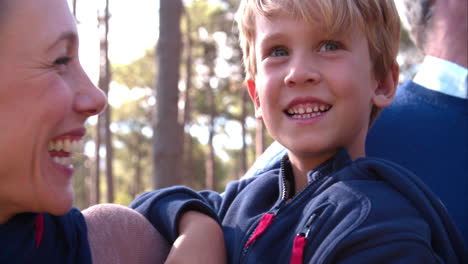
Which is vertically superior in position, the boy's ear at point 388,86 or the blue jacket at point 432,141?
the boy's ear at point 388,86

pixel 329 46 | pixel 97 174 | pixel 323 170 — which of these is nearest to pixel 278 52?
pixel 329 46

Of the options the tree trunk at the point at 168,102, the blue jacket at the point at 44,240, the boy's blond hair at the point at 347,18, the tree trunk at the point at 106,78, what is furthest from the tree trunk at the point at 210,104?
the blue jacket at the point at 44,240

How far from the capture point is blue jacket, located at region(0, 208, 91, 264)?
145cm

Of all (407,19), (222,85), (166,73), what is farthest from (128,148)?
(407,19)

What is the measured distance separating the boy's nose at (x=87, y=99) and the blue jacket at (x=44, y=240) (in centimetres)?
34

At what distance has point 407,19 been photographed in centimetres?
310

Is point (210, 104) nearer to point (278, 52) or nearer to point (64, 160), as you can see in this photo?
point (278, 52)

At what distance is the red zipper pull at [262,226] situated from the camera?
5.68ft

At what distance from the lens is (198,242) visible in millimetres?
1712

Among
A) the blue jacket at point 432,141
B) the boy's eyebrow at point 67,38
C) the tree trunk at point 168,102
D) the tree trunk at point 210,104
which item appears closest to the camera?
the boy's eyebrow at point 67,38

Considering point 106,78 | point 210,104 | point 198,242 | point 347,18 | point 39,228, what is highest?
point 347,18

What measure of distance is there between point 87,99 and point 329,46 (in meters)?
0.86

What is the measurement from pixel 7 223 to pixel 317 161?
103 cm

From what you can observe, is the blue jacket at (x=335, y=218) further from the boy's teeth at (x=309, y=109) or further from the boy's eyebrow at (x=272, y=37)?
the boy's eyebrow at (x=272, y=37)
